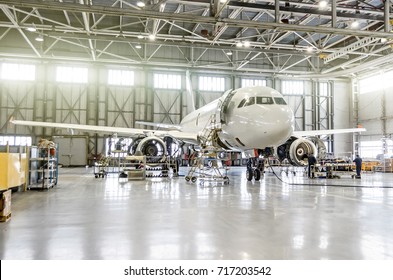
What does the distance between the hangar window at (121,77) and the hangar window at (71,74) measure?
2.42 metres

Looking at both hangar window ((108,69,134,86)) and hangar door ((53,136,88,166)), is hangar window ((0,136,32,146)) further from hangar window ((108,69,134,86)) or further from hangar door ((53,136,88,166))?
hangar window ((108,69,134,86))

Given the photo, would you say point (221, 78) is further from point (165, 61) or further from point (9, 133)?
point (9, 133)

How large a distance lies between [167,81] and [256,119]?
2331 cm

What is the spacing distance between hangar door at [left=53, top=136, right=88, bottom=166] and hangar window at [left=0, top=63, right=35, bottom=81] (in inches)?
243

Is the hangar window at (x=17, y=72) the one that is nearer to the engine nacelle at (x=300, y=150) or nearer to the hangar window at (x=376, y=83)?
the engine nacelle at (x=300, y=150)

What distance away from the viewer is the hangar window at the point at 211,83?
108ft

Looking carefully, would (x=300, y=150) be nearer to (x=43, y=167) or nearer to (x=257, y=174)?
(x=257, y=174)

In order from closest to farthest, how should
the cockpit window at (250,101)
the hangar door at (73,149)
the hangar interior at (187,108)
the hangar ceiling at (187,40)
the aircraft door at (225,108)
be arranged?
the hangar interior at (187,108) → the cockpit window at (250,101) → the aircraft door at (225,108) → the hangar ceiling at (187,40) → the hangar door at (73,149)

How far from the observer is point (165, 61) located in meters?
30.9

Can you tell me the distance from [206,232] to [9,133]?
30.0 m

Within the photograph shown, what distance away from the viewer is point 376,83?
104ft

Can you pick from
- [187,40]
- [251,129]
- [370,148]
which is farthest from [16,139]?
[370,148]

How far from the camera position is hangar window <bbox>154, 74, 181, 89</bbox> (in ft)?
105

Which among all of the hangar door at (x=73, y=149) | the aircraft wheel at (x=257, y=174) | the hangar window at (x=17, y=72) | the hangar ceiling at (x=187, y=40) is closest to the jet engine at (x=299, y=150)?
the aircraft wheel at (x=257, y=174)
